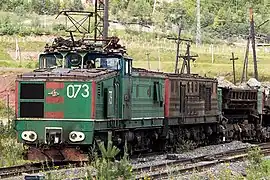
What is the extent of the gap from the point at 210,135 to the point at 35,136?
13.6m

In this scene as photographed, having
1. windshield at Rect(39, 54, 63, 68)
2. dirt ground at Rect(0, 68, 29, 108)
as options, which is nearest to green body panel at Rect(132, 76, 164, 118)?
windshield at Rect(39, 54, 63, 68)

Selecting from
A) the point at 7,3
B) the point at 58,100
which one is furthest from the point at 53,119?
the point at 7,3

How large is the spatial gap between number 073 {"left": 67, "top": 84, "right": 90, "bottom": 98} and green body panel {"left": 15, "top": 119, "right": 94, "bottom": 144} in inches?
→ 28.2

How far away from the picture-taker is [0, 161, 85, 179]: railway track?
19500 millimetres

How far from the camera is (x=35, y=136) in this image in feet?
70.8

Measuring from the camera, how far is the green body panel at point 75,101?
21.2 metres

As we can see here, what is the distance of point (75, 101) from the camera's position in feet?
70.1

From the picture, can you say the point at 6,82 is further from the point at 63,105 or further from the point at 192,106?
the point at 63,105

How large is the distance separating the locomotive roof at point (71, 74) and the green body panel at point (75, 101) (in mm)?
179

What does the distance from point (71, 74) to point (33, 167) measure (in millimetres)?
2828

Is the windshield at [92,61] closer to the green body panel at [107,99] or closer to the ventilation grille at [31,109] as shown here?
the green body panel at [107,99]

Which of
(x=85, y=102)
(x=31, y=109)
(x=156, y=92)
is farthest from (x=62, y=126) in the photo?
(x=156, y=92)

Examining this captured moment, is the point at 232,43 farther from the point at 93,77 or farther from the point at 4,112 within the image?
the point at 93,77

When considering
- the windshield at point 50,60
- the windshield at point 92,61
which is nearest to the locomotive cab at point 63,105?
the windshield at point 92,61
